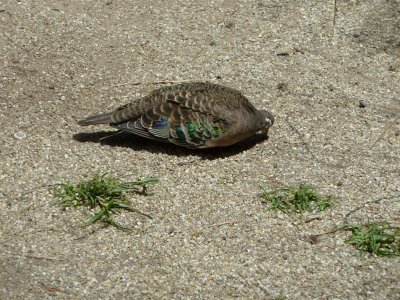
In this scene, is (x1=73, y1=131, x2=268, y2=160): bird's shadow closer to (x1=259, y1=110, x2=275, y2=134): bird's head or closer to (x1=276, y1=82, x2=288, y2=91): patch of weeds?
(x1=259, y1=110, x2=275, y2=134): bird's head

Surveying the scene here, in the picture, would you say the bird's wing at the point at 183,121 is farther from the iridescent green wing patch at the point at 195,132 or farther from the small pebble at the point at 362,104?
the small pebble at the point at 362,104

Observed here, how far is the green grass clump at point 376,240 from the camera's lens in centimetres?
585

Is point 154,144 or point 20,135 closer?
point 20,135

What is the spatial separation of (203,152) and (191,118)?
1.20ft

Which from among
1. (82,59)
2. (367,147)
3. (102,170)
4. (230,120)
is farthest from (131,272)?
(82,59)

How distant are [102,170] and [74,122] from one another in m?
0.87

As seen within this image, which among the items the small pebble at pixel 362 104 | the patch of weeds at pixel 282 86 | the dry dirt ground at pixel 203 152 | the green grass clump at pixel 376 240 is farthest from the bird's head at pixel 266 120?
the green grass clump at pixel 376 240

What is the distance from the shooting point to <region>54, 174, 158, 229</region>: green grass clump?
6.13 metres

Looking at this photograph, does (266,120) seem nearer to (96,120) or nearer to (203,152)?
(203,152)

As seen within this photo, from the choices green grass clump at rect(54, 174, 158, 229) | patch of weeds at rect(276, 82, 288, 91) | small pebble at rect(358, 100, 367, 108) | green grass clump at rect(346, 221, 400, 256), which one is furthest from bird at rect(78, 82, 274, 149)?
green grass clump at rect(346, 221, 400, 256)

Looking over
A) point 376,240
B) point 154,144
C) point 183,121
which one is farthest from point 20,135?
point 376,240

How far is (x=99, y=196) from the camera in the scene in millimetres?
6215

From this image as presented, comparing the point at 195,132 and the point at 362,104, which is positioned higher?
the point at 195,132

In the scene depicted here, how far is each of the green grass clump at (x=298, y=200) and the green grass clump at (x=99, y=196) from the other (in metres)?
1.01
